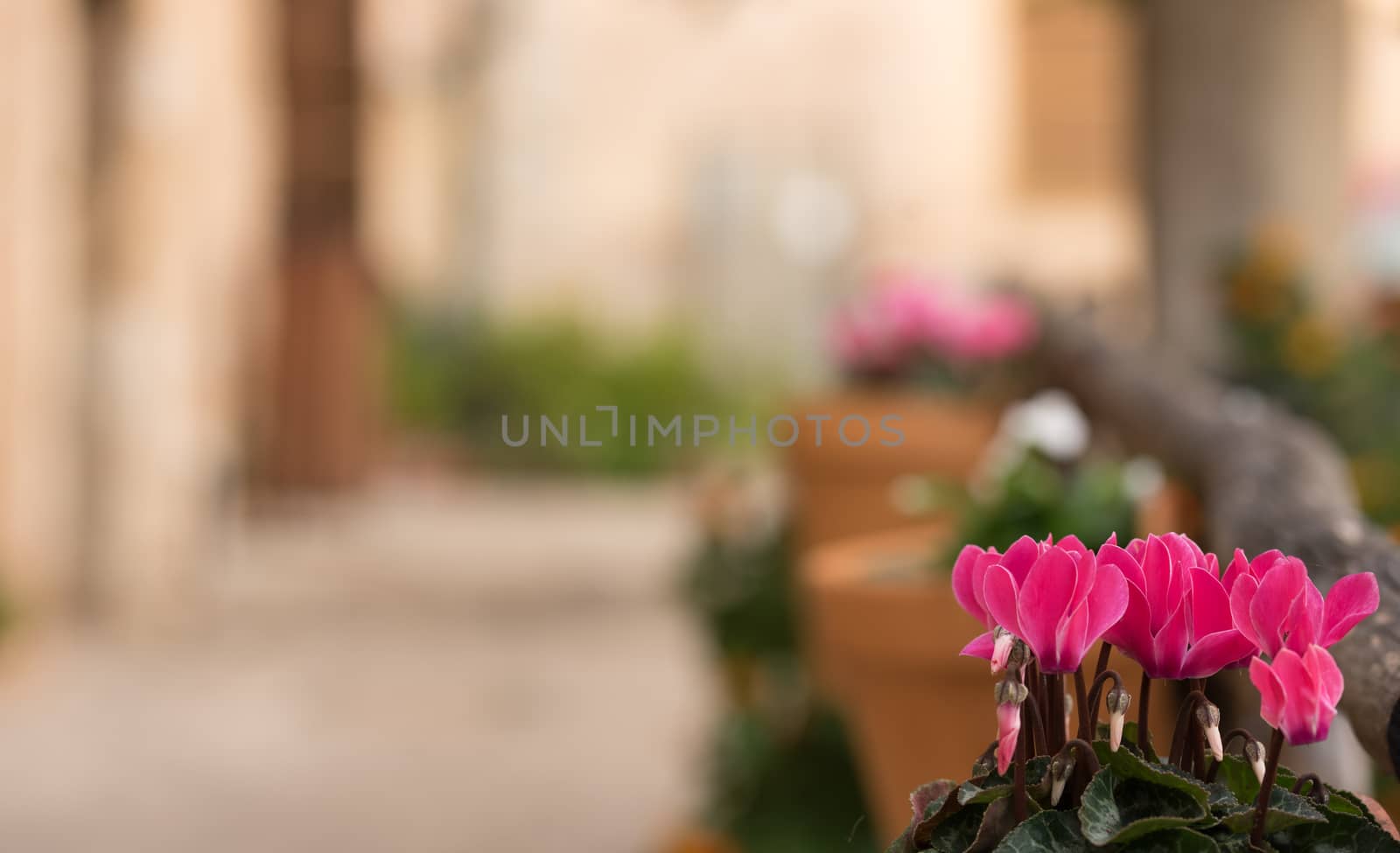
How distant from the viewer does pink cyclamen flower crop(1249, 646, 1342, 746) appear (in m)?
0.47

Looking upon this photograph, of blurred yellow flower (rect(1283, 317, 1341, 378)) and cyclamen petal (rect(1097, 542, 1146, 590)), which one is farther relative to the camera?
blurred yellow flower (rect(1283, 317, 1341, 378))

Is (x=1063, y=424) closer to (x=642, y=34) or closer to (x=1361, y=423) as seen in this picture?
(x=1361, y=423)

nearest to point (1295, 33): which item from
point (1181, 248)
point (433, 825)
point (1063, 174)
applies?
point (1181, 248)

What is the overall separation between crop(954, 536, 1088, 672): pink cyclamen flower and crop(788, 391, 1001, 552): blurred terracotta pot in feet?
3.89

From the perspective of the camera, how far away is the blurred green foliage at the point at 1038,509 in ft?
3.93

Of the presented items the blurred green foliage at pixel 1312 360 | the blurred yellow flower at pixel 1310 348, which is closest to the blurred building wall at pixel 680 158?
the blurred green foliage at pixel 1312 360

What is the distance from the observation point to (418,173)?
37.8 feet

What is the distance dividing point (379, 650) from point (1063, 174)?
19.4 feet

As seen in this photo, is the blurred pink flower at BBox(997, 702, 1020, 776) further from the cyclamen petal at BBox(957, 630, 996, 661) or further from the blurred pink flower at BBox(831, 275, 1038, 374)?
the blurred pink flower at BBox(831, 275, 1038, 374)

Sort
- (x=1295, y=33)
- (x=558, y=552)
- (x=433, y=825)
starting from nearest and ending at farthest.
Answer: (x=1295, y=33), (x=433, y=825), (x=558, y=552)

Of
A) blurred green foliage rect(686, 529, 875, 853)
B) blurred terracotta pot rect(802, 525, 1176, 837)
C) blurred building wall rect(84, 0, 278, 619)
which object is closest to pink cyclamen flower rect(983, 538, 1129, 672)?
blurred terracotta pot rect(802, 525, 1176, 837)

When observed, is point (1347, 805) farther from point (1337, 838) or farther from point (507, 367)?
point (507, 367)

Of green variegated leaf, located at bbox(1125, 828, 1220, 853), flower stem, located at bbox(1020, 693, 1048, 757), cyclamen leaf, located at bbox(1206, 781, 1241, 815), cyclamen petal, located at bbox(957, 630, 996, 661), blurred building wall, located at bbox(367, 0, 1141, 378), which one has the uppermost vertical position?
blurred building wall, located at bbox(367, 0, 1141, 378)

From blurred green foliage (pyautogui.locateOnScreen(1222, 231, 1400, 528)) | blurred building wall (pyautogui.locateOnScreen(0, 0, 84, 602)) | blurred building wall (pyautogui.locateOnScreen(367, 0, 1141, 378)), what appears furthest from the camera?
blurred building wall (pyautogui.locateOnScreen(367, 0, 1141, 378))
